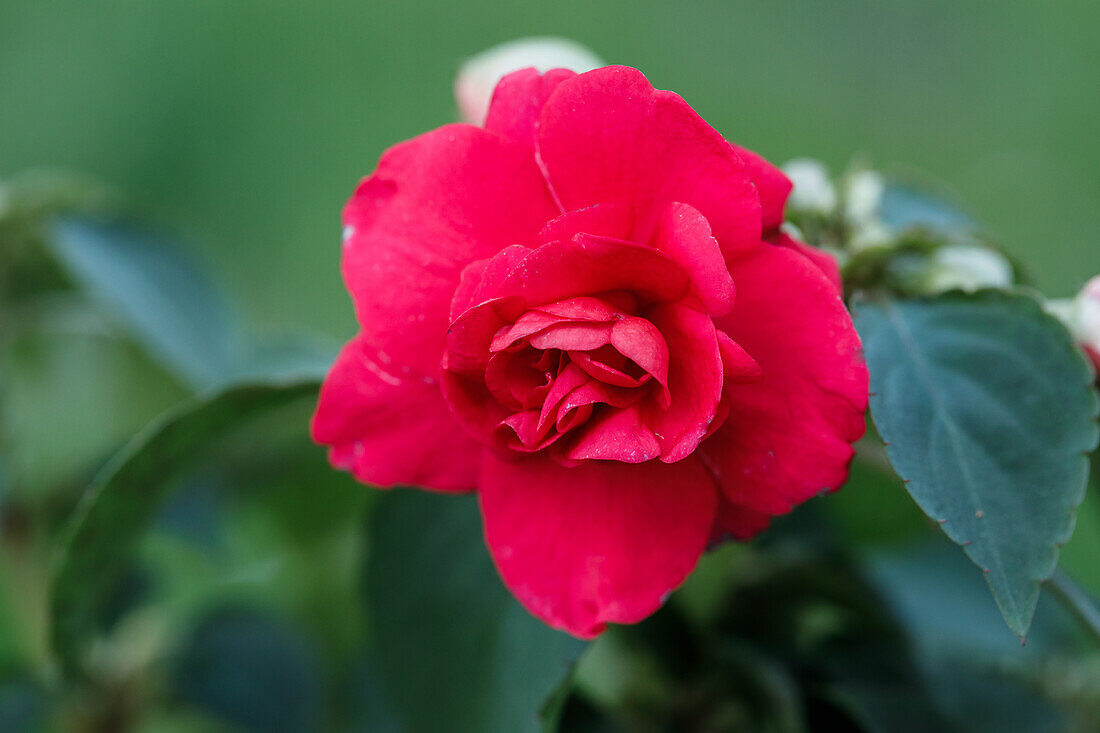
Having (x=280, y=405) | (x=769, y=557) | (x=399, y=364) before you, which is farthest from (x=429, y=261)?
(x=769, y=557)

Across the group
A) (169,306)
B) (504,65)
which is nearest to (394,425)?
(504,65)

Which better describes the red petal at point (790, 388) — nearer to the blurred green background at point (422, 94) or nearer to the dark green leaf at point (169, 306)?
the dark green leaf at point (169, 306)

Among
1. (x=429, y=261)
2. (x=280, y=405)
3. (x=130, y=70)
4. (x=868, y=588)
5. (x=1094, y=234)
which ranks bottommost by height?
(x=1094, y=234)

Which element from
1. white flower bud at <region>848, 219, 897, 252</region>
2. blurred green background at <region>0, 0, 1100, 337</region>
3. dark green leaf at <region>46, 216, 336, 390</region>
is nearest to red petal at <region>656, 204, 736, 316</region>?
white flower bud at <region>848, 219, 897, 252</region>

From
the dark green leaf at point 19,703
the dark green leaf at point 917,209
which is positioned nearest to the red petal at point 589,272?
the dark green leaf at point 917,209

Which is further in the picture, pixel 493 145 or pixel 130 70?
pixel 130 70

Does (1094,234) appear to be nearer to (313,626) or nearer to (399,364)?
(313,626)
